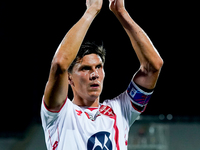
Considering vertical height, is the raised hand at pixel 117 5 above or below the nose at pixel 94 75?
above

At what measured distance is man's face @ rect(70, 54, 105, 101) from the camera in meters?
2.15

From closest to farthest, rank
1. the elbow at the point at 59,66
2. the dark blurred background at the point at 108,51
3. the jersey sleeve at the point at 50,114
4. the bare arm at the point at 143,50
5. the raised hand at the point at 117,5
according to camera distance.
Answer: the elbow at the point at 59,66 < the jersey sleeve at the point at 50,114 < the bare arm at the point at 143,50 < the raised hand at the point at 117,5 < the dark blurred background at the point at 108,51

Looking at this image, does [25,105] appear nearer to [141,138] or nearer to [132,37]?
[141,138]

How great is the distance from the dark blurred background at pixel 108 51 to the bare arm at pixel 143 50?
518cm

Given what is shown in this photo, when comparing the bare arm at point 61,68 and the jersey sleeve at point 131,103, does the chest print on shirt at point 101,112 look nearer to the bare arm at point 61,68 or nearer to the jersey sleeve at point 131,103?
the jersey sleeve at point 131,103

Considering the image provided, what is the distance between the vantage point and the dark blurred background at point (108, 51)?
7.53 m

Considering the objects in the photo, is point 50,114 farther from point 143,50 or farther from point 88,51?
point 143,50

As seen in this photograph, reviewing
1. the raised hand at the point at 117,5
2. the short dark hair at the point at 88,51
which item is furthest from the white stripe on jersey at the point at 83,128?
the raised hand at the point at 117,5

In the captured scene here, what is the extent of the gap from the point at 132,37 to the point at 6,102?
6113 mm

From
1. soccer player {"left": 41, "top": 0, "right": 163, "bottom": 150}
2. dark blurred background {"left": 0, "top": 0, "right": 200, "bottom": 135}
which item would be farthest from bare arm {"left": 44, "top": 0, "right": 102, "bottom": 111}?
dark blurred background {"left": 0, "top": 0, "right": 200, "bottom": 135}

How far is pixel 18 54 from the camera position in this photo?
8.09 metres

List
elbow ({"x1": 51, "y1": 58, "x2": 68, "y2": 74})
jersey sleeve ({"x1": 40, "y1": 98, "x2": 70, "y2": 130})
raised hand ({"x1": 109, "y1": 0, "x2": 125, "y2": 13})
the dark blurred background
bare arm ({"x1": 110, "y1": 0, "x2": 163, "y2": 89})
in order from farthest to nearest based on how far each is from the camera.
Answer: the dark blurred background → raised hand ({"x1": 109, "y1": 0, "x2": 125, "y2": 13}) → bare arm ({"x1": 110, "y1": 0, "x2": 163, "y2": 89}) → jersey sleeve ({"x1": 40, "y1": 98, "x2": 70, "y2": 130}) → elbow ({"x1": 51, "y1": 58, "x2": 68, "y2": 74})

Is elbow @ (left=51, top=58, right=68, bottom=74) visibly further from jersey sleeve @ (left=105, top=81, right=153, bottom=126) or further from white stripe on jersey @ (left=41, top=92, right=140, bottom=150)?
jersey sleeve @ (left=105, top=81, right=153, bottom=126)

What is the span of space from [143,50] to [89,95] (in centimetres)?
57
